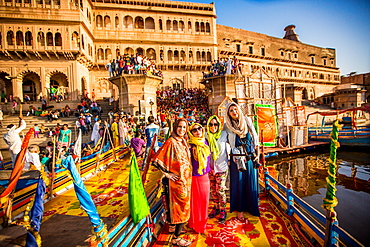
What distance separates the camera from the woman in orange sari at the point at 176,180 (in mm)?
2865

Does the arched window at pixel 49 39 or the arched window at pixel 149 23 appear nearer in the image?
the arched window at pixel 49 39

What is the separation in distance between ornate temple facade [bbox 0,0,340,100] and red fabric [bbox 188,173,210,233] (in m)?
11.1

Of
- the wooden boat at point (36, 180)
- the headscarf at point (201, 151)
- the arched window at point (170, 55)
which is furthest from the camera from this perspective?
the arched window at point (170, 55)

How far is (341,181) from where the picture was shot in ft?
27.0

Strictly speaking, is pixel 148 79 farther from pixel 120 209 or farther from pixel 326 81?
pixel 326 81

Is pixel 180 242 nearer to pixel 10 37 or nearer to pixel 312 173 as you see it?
pixel 312 173

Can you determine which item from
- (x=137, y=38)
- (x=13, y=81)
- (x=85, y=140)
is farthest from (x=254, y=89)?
(x=13, y=81)

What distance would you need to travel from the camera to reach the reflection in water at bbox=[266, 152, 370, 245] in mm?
5297

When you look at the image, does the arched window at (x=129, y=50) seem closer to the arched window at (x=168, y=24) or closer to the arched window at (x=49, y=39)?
the arched window at (x=168, y=24)

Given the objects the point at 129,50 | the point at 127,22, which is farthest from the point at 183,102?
the point at 127,22

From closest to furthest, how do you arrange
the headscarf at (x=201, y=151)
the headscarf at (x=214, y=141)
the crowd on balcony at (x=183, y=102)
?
the headscarf at (x=201, y=151) < the headscarf at (x=214, y=141) < the crowd on balcony at (x=183, y=102)

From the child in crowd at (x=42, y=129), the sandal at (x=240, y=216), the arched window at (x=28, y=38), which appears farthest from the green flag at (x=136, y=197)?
the arched window at (x=28, y=38)

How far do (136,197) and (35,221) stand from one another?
50.9 inches

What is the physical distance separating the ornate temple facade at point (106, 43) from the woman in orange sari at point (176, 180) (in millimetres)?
11276
